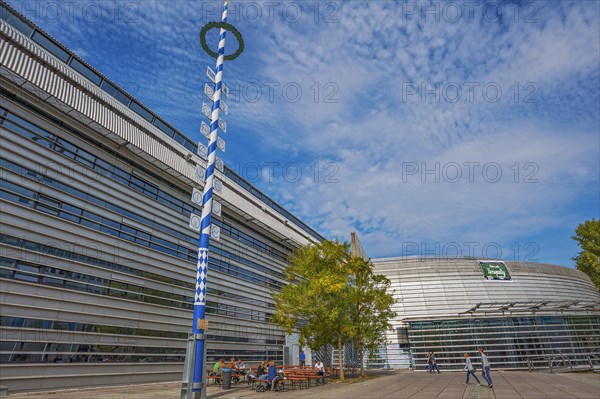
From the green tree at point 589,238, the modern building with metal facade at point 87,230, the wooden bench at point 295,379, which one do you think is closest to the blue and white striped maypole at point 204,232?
the modern building with metal facade at point 87,230

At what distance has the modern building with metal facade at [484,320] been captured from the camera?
30234mm

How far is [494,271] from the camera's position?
52.4 metres

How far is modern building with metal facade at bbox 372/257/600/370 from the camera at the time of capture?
99.2 ft

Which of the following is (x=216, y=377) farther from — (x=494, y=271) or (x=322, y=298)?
(x=494, y=271)

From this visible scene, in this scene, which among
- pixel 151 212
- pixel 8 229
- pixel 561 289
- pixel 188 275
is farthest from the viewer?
pixel 561 289

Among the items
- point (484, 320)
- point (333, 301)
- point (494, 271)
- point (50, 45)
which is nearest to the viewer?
point (50, 45)

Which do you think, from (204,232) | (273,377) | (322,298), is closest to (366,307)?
(322,298)

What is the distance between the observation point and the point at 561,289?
55.2 m

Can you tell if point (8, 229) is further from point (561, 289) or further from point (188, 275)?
point (561, 289)

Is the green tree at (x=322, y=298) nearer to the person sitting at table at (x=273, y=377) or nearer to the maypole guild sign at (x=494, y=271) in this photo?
the person sitting at table at (x=273, y=377)

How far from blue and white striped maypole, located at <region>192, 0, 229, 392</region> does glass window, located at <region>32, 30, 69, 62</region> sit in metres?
6.45

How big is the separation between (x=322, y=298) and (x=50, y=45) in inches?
704

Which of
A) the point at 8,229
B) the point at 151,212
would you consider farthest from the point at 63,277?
the point at 151,212

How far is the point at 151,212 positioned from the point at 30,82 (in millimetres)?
7612
